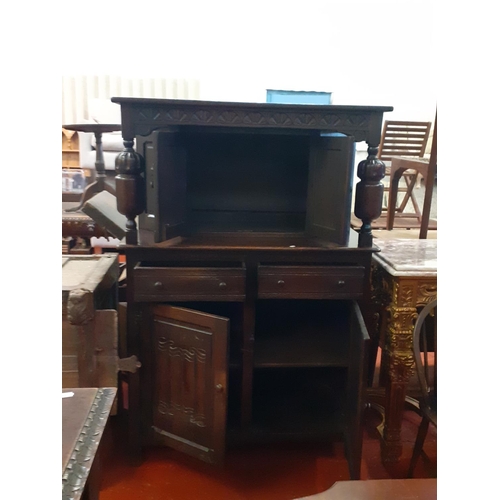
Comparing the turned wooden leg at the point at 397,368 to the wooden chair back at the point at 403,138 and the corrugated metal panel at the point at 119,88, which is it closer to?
the wooden chair back at the point at 403,138

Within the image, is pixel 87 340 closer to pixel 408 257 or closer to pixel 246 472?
pixel 246 472

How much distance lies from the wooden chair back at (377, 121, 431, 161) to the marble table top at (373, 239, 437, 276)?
1.93 metres

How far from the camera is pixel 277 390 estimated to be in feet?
7.21

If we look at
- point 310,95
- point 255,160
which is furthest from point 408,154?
point 255,160

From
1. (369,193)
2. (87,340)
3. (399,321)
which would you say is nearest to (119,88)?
(87,340)

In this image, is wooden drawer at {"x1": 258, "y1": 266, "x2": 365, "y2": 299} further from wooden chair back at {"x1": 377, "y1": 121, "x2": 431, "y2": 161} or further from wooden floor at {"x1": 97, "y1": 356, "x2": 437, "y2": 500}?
wooden chair back at {"x1": 377, "y1": 121, "x2": 431, "y2": 161}

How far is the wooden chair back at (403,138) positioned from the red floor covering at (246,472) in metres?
2.62

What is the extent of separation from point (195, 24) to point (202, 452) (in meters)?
4.45

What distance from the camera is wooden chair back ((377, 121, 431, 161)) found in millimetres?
4031

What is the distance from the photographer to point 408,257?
199 cm

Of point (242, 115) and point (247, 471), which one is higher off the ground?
point (242, 115)

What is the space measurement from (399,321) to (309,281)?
394 mm

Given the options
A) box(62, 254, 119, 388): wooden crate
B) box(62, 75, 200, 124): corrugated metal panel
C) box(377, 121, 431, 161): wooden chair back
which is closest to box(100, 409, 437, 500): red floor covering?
→ box(62, 254, 119, 388): wooden crate

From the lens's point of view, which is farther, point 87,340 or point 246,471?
point 246,471
